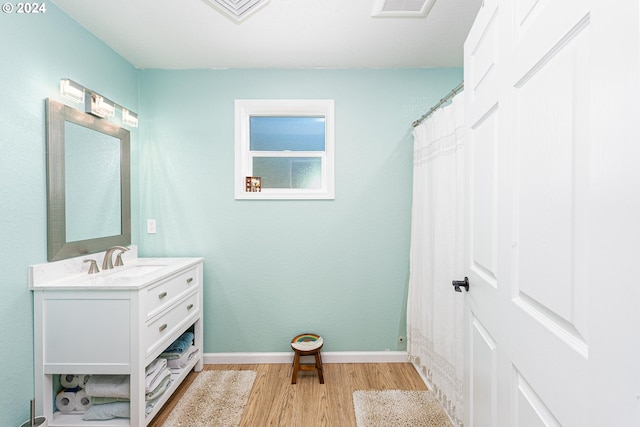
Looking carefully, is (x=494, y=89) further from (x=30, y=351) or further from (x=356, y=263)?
(x=30, y=351)

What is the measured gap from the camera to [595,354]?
506mm

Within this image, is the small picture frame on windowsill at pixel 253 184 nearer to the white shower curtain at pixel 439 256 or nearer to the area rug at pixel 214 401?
the white shower curtain at pixel 439 256

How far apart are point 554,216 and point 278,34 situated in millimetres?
1994

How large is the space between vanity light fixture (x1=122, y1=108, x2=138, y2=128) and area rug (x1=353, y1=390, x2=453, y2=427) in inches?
103

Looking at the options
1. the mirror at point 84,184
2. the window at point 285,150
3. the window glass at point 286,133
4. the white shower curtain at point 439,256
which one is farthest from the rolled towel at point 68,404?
the white shower curtain at point 439,256

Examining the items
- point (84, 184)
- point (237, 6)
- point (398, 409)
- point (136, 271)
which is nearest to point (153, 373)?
point (136, 271)

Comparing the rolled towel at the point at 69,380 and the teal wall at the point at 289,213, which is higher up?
the teal wall at the point at 289,213

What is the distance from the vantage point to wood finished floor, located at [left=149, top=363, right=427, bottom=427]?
1827 mm

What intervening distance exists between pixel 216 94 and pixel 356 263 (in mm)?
1858

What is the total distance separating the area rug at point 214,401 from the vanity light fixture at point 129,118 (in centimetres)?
203

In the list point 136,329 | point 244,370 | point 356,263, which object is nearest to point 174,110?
point 136,329

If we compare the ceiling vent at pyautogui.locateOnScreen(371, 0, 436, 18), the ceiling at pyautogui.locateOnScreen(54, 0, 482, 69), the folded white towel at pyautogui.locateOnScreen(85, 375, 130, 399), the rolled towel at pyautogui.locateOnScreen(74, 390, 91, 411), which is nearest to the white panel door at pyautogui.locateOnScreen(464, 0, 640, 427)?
the ceiling vent at pyautogui.locateOnScreen(371, 0, 436, 18)

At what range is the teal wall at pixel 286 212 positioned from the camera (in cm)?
249

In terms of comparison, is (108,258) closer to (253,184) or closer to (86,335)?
(86,335)
